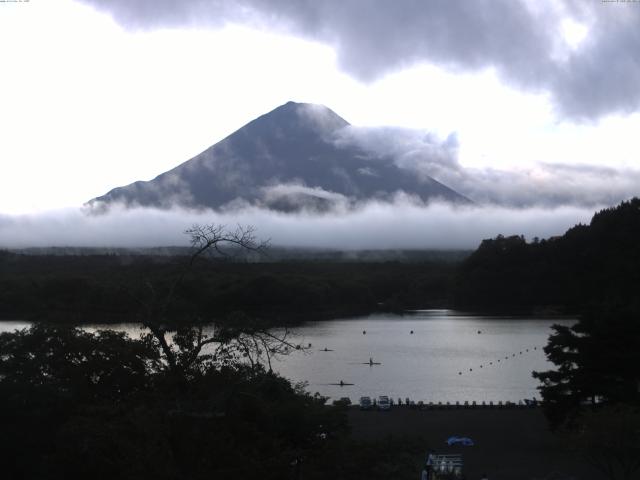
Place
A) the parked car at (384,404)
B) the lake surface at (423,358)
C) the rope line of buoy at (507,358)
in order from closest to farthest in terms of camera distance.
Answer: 1. the parked car at (384,404)
2. the lake surface at (423,358)
3. the rope line of buoy at (507,358)

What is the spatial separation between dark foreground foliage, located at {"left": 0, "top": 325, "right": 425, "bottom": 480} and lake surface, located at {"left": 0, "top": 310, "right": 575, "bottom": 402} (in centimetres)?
936

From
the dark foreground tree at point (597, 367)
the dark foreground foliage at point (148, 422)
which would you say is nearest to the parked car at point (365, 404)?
the dark foreground tree at point (597, 367)

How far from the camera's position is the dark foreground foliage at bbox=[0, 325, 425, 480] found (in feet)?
18.2

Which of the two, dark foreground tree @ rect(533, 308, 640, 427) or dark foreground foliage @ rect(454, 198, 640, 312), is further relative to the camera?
dark foreground foliage @ rect(454, 198, 640, 312)

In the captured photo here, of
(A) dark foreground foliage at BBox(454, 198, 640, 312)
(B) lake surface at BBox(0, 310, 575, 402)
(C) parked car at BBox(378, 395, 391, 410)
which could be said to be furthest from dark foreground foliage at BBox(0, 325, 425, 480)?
→ (A) dark foreground foliage at BBox(454, 198, 640, 312)

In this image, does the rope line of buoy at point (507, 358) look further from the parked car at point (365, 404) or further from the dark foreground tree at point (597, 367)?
the dark foreground tree at point (597, 367)

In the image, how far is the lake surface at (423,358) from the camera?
24.6 meters

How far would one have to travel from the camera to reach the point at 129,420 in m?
5.87

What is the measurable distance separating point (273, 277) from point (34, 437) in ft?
140

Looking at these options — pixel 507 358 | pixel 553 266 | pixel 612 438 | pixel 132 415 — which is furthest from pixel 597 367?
pixel 553 266

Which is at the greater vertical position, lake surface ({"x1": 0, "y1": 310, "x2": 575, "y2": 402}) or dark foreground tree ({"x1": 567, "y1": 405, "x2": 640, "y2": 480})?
dark foreground tree ({"x1": 567, "y1": 405, "x2": 640, "y2": 480})

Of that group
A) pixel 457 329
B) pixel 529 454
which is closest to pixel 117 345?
pixel 529 454

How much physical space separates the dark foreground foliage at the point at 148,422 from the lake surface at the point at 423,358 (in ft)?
30.7

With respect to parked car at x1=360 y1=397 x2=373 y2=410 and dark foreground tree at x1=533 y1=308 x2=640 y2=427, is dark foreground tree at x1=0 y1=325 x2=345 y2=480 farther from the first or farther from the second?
parked car at x1=360 y1=397 x2=373 y2=410
